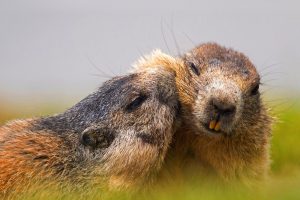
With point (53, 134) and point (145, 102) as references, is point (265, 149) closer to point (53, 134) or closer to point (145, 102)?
point (145, 102)

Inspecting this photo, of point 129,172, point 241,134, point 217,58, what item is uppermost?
point 217,58

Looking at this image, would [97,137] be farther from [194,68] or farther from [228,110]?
[228,110]

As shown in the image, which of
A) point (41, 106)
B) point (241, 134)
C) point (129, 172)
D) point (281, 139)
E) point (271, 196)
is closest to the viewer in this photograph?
point (271, 196)

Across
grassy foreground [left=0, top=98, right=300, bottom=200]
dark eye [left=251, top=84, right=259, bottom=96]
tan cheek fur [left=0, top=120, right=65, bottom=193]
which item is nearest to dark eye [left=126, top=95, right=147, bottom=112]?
tan cheek fur [left=0, top=120, right=65, bottom=193]

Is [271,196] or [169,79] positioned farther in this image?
[169,79]

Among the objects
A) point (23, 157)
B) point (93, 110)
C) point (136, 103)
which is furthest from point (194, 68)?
point (23, 157)

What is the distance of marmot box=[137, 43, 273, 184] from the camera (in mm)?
8641

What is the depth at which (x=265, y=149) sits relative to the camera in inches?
383

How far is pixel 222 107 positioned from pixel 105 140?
4.86 ft

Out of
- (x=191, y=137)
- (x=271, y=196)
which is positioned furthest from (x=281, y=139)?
(x=271, y=196)

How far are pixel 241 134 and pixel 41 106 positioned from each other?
278 inches

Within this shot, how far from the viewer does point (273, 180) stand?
9.59 metres

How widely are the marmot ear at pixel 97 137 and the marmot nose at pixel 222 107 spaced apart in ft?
4.30

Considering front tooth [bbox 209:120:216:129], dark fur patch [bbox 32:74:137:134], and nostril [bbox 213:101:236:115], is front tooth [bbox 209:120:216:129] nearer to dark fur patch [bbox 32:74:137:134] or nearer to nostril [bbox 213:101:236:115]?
nostril [bbox 213:101:236:115]
